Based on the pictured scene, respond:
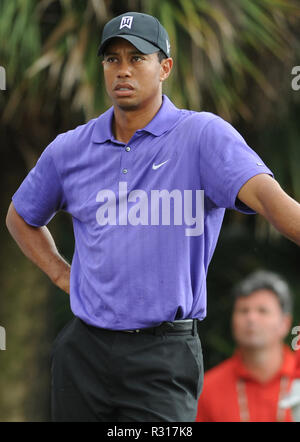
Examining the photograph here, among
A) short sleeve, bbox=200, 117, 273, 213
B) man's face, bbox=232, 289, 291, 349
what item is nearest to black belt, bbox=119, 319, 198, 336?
short sleeve, bbox=200, 117, 273, 213

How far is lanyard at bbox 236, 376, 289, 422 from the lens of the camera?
3.75 meters

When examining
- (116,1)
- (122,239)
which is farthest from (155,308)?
(116,1)

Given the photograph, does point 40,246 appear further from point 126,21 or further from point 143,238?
point 126,21

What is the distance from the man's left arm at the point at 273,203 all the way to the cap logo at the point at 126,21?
625mm

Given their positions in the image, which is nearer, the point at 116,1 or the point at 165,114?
the point at 165,114

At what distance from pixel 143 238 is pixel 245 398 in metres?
1.45

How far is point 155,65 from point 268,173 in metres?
0.53

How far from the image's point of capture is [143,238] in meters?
2.63

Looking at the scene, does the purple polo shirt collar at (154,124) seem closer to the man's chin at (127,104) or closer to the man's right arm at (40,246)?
the man's chin at (127,104)

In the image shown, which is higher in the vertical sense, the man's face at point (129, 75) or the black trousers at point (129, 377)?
the man's face at point (129, 75)

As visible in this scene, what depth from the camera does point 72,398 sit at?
Answer: 2.71 m

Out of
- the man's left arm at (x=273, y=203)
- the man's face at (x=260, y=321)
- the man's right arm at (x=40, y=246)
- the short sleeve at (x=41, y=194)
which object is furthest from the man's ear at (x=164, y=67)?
the man's face at (x=260, y=321)

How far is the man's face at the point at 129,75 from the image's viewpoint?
2746mm

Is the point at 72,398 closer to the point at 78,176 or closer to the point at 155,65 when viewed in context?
the point at 78,176
